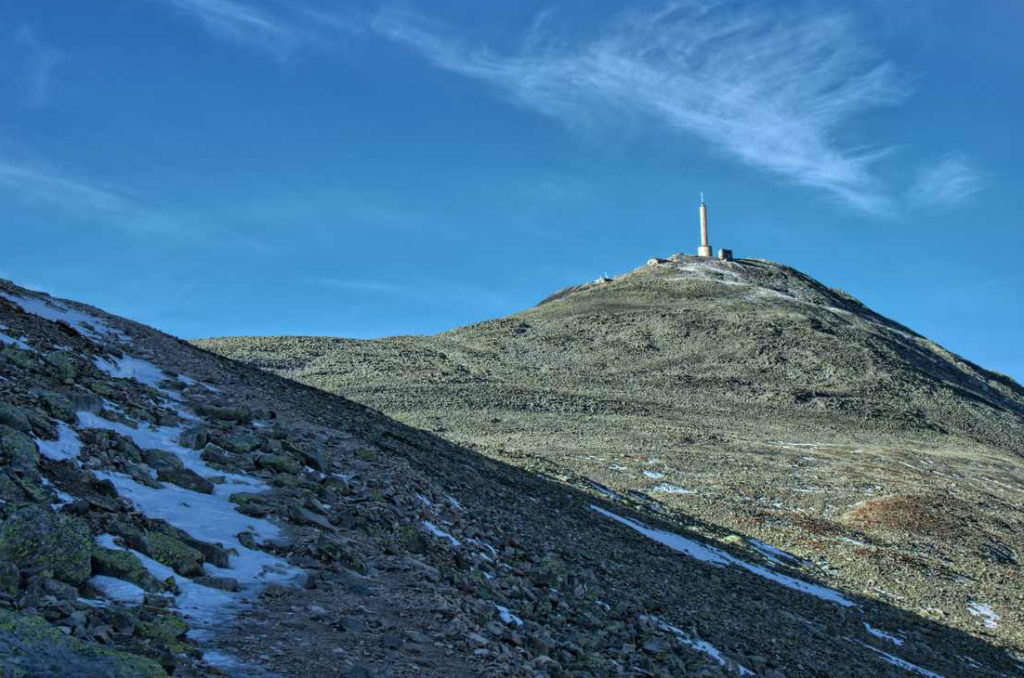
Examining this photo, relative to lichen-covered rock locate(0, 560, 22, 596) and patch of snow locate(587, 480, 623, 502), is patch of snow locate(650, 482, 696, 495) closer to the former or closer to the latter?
patch of snow locate(587, 480, 623, 502)

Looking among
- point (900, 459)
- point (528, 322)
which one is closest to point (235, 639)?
point (900, 459)

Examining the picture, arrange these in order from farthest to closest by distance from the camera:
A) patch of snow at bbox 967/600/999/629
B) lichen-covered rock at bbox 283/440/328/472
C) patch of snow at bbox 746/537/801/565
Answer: patch of snow at bbox 746/537/801/565, patch of snow at bbox 967/600/999/629, lichen-covered rock at bbox 283/440/328/472

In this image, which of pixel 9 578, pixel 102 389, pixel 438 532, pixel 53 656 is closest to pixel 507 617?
pixel 438 532

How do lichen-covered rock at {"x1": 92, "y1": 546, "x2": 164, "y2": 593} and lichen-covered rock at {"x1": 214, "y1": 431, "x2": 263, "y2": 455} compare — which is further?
lichen-covered rock at {"x1": 214, "y1": 431, "x2": 263, "y2": 455}

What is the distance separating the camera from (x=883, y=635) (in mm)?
24328

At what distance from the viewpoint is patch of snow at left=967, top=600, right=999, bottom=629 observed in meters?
30.7

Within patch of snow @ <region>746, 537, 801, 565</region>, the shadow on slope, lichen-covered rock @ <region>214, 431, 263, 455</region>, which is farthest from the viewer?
patch of snow @ <region>746, 537, 801, 565</region>

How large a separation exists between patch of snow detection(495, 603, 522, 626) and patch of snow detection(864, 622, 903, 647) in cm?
1488

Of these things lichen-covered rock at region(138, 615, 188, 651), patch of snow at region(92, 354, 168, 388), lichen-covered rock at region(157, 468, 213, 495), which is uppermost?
patch of snow at region(92, 354, 168, 388)

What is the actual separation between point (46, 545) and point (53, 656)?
6.84ft

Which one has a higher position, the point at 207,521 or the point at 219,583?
the point at 207,521

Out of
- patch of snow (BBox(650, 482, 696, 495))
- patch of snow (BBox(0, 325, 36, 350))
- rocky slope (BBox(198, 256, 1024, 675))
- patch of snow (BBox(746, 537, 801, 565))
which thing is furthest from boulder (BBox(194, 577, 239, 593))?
patch of snow (BBox(650, 482, 696, 495))

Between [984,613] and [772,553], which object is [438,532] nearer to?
[772,553]

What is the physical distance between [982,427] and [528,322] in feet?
165
